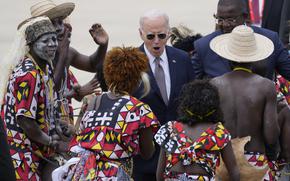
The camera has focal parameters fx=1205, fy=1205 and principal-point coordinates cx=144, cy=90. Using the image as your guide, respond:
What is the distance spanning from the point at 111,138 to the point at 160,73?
1475 millimetres

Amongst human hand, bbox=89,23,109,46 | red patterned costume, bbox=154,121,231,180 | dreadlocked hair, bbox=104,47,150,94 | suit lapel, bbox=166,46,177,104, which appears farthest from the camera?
human hand, bbox=89,23,109,46

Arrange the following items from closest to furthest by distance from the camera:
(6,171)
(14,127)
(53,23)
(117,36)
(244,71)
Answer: (6,171) < (244,71) < (14,127) < (53,23) < (117,36)

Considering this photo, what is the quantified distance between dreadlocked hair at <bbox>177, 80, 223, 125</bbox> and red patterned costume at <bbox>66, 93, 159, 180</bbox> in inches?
12.0

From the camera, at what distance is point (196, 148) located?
8.09 m

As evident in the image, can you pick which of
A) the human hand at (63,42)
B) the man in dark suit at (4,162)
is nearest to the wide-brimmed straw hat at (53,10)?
the human hand at (63,42)

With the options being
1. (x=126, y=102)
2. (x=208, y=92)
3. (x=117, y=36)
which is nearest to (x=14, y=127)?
(x=126, y=102)

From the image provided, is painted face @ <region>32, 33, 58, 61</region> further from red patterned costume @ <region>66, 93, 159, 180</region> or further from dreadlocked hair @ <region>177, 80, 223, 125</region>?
dreadlocked hair @ <region>177, 80, 223, 125</region>

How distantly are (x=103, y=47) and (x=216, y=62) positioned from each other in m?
1.31

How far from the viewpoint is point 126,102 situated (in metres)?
8.42

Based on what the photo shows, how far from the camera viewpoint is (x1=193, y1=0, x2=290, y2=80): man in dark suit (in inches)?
367

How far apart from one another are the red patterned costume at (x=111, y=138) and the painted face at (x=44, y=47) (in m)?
1.04

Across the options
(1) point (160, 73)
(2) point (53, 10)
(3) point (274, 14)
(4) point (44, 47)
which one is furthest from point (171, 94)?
(3) point (274, 14)

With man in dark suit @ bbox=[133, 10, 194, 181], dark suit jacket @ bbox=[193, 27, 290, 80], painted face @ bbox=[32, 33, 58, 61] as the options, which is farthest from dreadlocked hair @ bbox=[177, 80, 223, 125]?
painted face @ bbox=[32, 33, 58, 61]

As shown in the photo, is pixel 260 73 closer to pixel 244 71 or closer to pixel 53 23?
pixel 244 71
